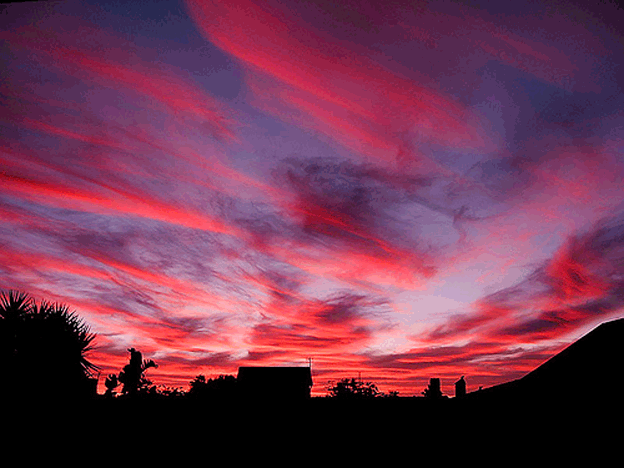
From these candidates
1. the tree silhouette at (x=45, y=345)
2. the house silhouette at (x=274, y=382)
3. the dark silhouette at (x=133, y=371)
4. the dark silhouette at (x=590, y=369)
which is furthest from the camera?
the house silhouette at (x=274, y=382)

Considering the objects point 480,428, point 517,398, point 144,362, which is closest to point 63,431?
point 480,428

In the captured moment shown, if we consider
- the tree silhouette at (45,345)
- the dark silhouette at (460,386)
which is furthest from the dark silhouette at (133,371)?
the dark silhouette at (460,386)

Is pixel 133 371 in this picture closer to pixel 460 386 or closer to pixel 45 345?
pixel 45 345

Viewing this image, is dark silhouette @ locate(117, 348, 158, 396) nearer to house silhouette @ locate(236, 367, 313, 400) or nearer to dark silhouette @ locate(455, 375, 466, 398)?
house silhouette @ locate(236, 367, 313, 400)

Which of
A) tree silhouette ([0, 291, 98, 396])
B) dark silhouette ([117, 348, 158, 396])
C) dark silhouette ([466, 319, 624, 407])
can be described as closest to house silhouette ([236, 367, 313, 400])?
dark silhouette ([117, 348, 158, 396])

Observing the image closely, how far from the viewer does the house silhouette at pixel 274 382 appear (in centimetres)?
2916

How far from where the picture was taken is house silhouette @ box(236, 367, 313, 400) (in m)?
29.2

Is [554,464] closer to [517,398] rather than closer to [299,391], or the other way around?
[517,398]

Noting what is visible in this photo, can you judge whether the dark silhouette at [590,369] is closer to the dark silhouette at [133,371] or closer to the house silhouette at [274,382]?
the dark silhouette at [133,371]

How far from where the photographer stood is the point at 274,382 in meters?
30.0

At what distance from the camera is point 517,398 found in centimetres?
275

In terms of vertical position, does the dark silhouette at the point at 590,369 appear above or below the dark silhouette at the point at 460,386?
below

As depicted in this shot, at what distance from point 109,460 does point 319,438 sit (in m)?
5.02

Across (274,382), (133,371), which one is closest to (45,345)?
(133,371)
